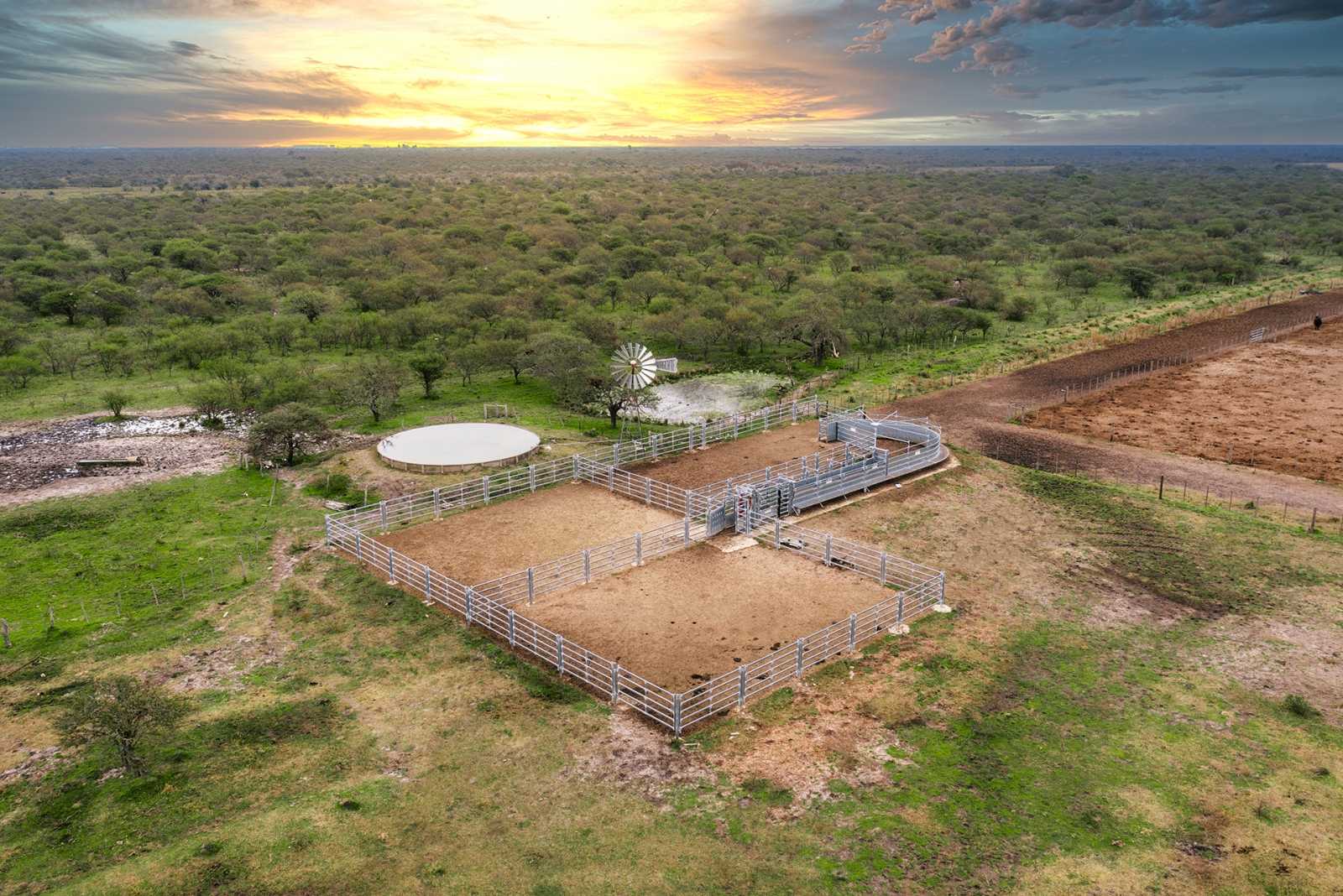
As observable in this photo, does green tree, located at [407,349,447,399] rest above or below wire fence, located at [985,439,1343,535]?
above

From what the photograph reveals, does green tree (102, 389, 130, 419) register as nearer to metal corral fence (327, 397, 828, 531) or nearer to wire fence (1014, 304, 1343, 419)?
metal corral fence (327, 397, 828, 531)

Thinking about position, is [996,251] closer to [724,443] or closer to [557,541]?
[724,443]

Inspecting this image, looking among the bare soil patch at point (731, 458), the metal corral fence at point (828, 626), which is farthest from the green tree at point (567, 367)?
the metal corral fence at point (828, 626)

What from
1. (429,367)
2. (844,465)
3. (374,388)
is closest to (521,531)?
(844,465)

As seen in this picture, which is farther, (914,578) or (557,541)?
(557,541)

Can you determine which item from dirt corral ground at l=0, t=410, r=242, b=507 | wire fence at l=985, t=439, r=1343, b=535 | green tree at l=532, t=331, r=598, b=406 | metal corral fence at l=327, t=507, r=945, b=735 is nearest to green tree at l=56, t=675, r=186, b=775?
metal corral fence at l=327, t=507, r=945, b=735

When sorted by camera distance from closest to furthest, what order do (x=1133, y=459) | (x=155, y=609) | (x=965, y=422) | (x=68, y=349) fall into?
1. (x=155, y=609)
2. (x=1133, y=459)
3. (x=965, y=422)
4. (x=68, y=349)

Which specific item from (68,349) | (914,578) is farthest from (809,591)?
(68,349)

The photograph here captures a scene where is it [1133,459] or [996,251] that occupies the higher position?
[996,251]
